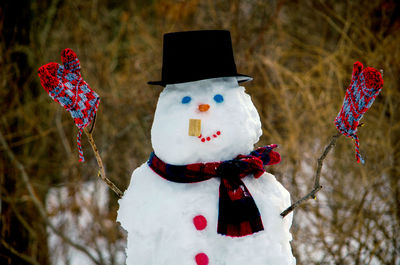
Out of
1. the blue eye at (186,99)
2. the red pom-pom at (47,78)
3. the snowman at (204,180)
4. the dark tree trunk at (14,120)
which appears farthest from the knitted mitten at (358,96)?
the dark tree trunk at (14,120)

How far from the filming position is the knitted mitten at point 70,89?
1401 millimetres

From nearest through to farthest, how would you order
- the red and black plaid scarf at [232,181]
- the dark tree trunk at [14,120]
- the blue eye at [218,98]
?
the red and black plaid scarf at [232,181] → the blue eye at [218,98] → the dark tree trunk at [14,120]

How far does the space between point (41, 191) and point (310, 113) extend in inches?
125

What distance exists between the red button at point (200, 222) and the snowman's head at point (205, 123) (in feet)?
0.68

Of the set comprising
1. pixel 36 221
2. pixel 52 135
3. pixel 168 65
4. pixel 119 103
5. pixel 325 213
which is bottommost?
pixel 36 221

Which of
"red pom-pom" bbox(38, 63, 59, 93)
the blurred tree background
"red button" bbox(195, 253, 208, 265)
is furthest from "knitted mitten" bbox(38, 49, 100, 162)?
the blurred tree background

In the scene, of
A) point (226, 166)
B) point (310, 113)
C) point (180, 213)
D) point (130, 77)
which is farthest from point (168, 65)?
point (130, 77)

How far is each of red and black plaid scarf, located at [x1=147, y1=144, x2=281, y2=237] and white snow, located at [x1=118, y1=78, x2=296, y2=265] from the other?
0.10ft

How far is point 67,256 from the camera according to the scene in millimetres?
4246

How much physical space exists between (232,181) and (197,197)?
140mm

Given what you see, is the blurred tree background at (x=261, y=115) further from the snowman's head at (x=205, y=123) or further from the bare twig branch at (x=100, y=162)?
the bare twig branch at (x=100, y=162)

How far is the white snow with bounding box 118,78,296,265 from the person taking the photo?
1.40m

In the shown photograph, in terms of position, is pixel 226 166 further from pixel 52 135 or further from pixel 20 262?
pixel 52 135

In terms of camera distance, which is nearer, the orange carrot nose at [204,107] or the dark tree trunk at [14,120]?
the orange carrot nose at [204,107]
